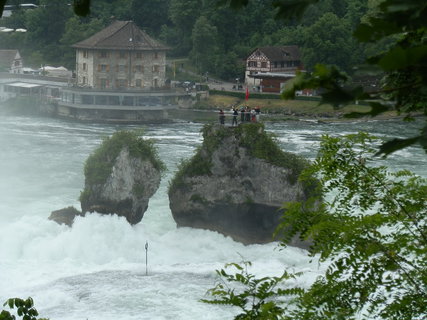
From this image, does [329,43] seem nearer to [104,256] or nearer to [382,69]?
[104,256]

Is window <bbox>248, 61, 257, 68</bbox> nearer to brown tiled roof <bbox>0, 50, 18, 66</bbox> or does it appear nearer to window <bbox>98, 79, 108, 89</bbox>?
window <bbox>98, 79, 108, 89</bbox>

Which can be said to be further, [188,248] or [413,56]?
[188,248]

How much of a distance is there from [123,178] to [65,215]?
9.24 ft

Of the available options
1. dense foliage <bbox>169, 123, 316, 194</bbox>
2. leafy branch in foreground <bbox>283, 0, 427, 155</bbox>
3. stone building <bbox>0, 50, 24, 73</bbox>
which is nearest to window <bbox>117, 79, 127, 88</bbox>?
stone building <bbox>0, 50, 24, 73</bbox>

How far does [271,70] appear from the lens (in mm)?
72500

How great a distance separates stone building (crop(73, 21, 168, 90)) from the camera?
6731 centimetres

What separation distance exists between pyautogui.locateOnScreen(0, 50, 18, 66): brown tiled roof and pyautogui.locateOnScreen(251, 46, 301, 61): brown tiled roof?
24657 mm

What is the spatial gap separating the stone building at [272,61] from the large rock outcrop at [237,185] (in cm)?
4115

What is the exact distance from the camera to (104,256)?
27562 mm

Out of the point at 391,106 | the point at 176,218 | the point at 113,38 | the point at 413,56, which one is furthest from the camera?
the point at 113,38

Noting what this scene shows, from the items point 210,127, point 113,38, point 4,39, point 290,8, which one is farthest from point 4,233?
point 4,39

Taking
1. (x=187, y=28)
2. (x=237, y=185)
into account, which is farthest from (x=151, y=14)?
(x=237, y=185)

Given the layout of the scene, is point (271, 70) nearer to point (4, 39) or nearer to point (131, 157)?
point (4, 39)

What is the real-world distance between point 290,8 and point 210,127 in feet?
92.7
